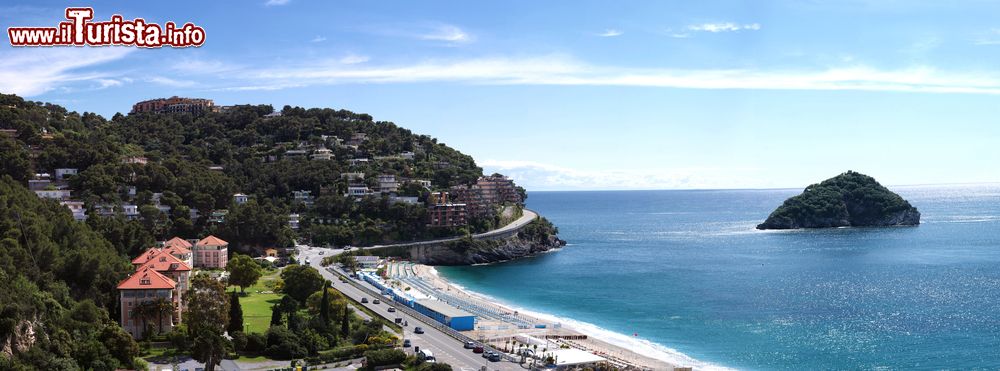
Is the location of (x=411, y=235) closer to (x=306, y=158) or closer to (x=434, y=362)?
(x=306, y=158)

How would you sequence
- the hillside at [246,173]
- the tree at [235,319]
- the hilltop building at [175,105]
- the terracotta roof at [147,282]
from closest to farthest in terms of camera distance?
the tree at [235,319], the terracotta roof at [147,282], the hillside at [246,173], the hilltop building at [175,105]

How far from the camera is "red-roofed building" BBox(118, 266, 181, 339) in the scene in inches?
1724

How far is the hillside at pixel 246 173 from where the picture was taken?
79.5 m

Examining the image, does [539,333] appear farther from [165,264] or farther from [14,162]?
[14,162]

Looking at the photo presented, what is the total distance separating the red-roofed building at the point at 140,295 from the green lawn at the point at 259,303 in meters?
4.47

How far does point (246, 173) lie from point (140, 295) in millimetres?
64011

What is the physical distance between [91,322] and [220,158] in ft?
245

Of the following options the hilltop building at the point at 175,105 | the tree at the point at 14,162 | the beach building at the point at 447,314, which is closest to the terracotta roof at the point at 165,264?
the beach building at the point at 447,314

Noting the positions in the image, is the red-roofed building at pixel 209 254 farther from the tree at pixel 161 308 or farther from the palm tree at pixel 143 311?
the palm tree at pixel 143 311

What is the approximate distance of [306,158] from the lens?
114 metres

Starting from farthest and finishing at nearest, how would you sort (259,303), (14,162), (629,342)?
(14,162)
(259,303)
(629,342)

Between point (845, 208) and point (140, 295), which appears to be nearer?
point (140, 295)

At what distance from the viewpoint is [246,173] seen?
350ft

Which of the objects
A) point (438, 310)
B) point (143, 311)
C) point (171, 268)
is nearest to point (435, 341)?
point (438, 310)
